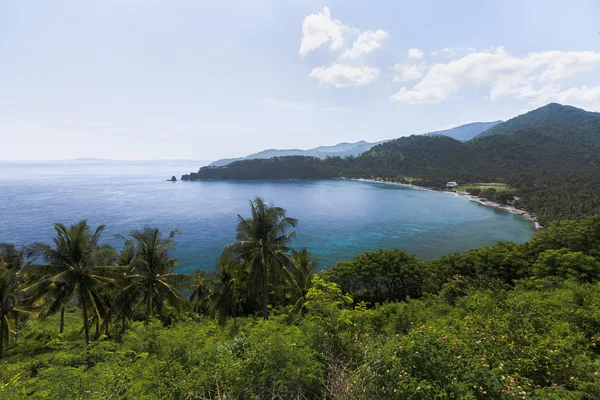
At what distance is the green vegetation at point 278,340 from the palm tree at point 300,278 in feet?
0.52

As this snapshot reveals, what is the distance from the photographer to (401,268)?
3428 cm

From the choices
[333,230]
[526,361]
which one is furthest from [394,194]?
[526,361]

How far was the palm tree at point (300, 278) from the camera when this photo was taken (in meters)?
24.6

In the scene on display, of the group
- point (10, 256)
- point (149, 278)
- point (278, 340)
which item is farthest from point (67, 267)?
point (10, 256)

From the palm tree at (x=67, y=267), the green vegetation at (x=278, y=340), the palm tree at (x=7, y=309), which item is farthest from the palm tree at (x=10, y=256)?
the palm tree at (x=67, y=267)

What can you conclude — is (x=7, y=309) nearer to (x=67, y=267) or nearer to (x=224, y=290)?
(x=67, y=267)

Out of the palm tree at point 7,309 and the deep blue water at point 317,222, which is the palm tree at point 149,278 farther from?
the deep blue water at point 317,222

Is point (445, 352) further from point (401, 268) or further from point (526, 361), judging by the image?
point (401, 268)

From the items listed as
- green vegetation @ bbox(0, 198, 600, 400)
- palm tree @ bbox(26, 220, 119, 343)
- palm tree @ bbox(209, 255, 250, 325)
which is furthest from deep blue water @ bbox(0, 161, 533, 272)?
palm tree @ bbox(26, 220, 119, 343)

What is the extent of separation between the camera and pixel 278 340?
9.94 m

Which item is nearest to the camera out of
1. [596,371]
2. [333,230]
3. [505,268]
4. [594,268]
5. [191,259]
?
[596,371]

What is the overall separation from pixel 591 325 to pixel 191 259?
58.5 m

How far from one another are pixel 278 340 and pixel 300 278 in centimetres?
1698

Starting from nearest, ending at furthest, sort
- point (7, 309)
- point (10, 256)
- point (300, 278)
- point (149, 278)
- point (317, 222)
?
point (7, 309) → point (149, 278) → point (300, 278) → point (10, 256) → point (317, 222)
